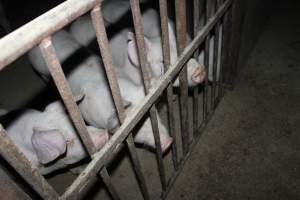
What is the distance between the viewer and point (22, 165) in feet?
2.89

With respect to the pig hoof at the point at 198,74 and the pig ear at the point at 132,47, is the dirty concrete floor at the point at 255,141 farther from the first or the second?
the pig ear at the point at 132,47

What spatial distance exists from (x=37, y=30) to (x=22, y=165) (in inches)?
15.7

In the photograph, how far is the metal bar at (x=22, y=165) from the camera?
0.81m

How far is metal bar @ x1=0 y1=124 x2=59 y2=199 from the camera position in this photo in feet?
2.65

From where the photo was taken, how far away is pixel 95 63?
233 cm

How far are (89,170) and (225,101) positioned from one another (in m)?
1.83

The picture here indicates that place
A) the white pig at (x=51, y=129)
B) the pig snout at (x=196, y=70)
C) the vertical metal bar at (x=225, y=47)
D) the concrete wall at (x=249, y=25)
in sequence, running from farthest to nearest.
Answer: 1. the concrete wall at (x=249, y=25)
2. the vertical metal bar at (x=225, y=47)
3. the pig snout at (x=196, y=70)
4. the white pig at (x=51, y=129)

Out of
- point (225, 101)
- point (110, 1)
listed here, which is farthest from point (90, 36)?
point (225, 101)

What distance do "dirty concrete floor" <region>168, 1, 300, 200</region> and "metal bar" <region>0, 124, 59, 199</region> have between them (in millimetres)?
1334

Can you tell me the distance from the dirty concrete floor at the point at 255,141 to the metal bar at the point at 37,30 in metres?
1.65

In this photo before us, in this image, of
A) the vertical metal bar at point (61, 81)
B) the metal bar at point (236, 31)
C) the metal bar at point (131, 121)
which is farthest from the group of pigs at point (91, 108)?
the vertical metal bar at point (61, 81)

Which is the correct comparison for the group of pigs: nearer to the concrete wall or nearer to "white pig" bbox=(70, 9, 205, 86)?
"white pig" bbox=(70, 9, 205, 86)

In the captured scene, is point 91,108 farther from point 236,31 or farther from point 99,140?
point 236,31

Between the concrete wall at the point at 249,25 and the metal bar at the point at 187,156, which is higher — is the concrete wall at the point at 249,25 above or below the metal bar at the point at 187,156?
above
